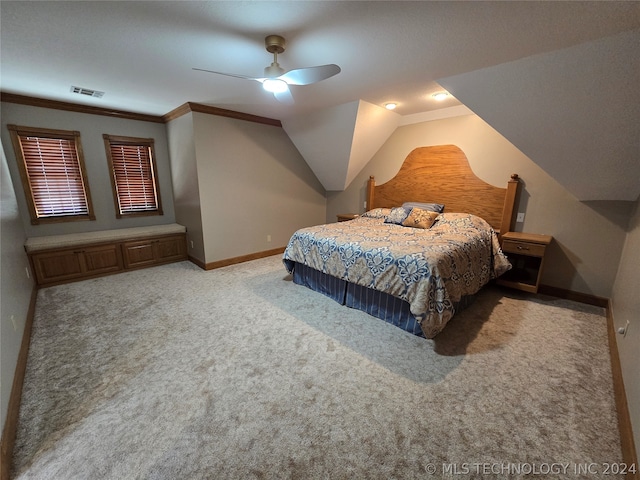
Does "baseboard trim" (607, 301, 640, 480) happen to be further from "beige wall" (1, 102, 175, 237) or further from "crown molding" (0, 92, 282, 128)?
"beige wall" (1, 102, 175, 237)

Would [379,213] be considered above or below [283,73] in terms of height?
below

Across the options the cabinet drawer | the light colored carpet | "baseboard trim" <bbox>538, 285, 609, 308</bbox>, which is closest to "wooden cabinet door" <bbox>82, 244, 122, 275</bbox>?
the light colored carpet

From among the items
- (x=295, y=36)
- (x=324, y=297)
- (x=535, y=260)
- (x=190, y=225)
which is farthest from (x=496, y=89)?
(x=190, y=225)

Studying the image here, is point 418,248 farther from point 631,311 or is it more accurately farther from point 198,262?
point 198,262

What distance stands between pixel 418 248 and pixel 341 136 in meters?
2.32

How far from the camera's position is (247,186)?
14.3 ft

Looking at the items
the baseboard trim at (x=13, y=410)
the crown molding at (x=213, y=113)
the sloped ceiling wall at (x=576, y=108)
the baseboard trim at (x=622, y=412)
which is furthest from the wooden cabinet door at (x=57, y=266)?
the baseboard trim at (x=622, y=412)

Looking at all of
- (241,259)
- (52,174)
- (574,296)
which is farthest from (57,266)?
(574,296)

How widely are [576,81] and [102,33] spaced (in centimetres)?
348

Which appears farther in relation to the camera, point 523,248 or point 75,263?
point 75,263

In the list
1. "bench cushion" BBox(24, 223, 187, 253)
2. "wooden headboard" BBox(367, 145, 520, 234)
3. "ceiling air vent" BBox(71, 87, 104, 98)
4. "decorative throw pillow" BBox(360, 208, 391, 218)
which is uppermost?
"ceiling air vent" BBox(71, 87, 104, 98)

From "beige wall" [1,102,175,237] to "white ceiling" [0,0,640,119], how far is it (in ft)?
1.76

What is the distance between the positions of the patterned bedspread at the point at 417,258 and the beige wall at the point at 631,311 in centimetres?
92

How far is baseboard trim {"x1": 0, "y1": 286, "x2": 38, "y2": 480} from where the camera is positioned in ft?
4.15
